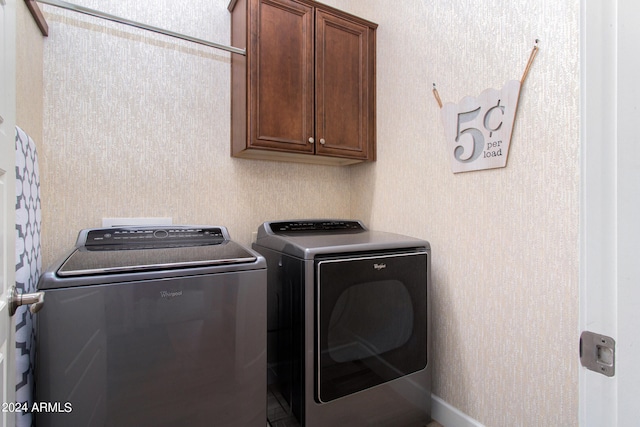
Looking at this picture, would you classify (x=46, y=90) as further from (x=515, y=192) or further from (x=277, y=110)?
(x=515, y=192)

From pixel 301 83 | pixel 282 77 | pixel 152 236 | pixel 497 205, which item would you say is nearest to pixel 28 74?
pixel 152 236

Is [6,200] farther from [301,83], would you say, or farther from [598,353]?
[301,83]

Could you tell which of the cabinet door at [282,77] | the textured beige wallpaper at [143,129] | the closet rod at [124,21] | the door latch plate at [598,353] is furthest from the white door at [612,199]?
the textured beige wallpaper at [143,129]

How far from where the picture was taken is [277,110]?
163 cm

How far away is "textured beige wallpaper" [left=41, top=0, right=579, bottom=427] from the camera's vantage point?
3.67 ft

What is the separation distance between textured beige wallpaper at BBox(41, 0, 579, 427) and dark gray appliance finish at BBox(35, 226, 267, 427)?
22.8 inches

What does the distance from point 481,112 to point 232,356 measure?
4.74 ft

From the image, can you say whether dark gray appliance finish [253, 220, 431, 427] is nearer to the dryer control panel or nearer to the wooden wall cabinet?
the dryer control panel

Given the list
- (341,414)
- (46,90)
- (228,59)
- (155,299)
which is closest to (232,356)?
(155,299)

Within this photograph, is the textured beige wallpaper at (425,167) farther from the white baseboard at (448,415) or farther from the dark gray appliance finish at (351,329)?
the dark gray appliance finish at (351,329)

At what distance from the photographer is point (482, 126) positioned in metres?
1.33

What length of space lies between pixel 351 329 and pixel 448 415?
0.72 m

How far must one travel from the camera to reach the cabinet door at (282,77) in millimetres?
1582

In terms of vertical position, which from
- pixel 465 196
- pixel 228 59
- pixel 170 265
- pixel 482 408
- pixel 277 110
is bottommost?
pixel 482 408
